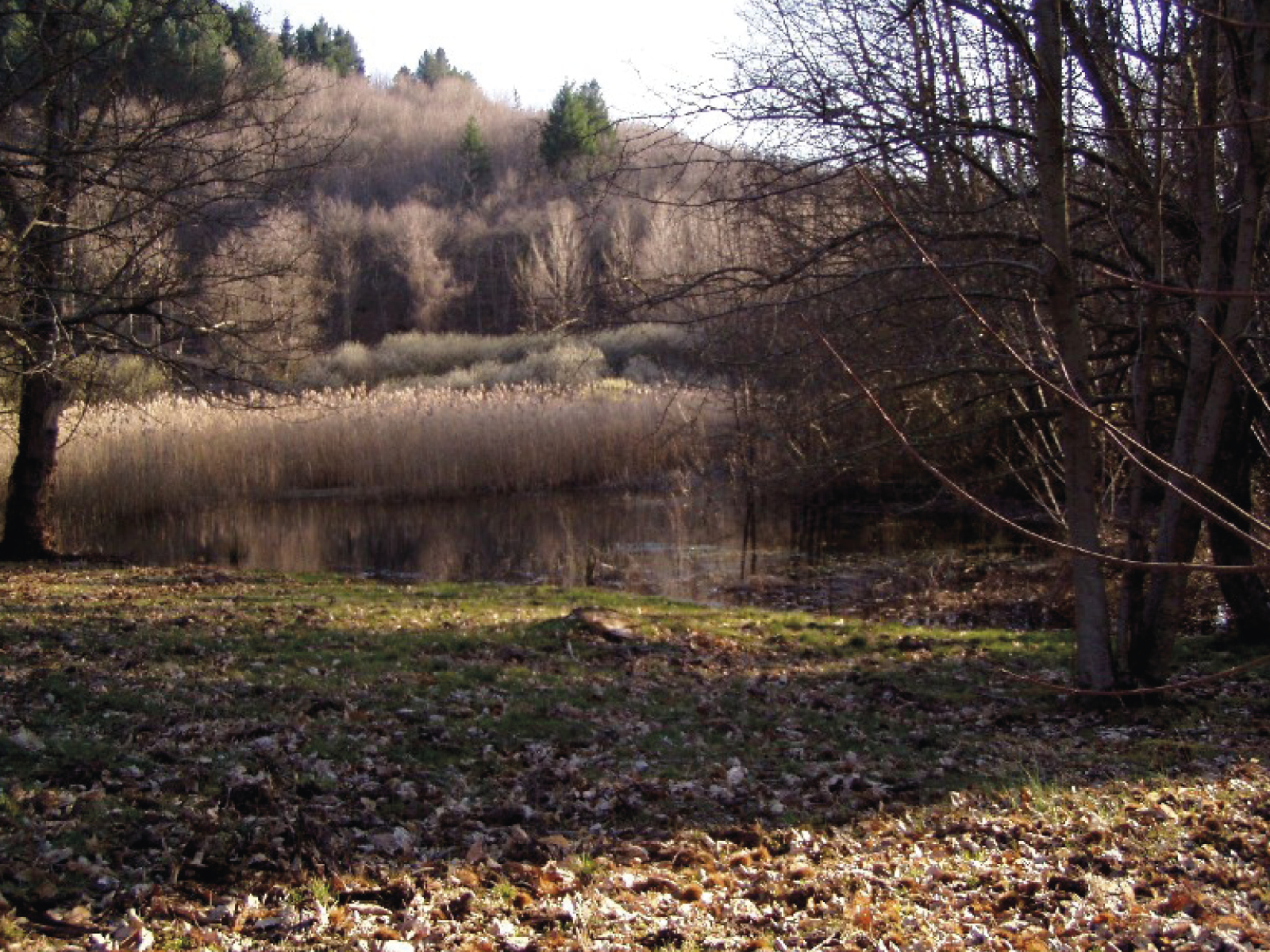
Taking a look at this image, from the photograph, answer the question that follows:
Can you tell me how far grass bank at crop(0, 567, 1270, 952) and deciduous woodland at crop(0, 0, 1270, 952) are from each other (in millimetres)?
29

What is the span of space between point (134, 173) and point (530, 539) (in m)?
9.47

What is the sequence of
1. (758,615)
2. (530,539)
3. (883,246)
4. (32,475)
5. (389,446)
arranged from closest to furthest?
1. (883,246)
2. (758,615)
3. (32,475)
4. (530,539)
5. (389,446)

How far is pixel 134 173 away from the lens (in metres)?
9.77

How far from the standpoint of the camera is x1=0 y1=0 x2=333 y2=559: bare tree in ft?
28.3

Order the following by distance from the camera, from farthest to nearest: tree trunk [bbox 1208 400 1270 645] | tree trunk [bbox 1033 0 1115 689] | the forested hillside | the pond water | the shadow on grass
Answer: the forested hillside
the pond water
tree trunk [bbox 1208 400 1270 645]
tree trunk [bbox 1033 0 1115 689]
the shadow on grass

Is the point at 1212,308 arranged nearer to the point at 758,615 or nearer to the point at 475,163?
the point at 758,615

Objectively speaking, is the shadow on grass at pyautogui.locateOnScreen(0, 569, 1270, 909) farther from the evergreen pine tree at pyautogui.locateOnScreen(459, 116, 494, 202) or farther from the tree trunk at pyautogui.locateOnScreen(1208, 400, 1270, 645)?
the evergreen pine tree at pyautogui.locateOnScreen(459, 116, 494, 202)

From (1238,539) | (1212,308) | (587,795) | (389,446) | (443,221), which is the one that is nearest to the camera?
(587,795)

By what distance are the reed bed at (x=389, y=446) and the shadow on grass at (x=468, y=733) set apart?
31.5 feet

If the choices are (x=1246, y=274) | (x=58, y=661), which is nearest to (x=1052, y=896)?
(x=1246, y=274)

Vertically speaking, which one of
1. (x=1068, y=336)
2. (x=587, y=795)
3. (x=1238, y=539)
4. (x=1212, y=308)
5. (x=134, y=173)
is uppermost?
(x=134, y=173)

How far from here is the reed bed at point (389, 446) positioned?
19141 mm

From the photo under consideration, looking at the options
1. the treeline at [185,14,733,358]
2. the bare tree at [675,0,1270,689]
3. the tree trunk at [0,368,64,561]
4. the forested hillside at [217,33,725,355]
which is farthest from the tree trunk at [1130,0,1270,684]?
the forested hillside at [217,33,725,355]

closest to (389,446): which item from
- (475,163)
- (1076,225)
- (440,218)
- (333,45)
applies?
(1076,225)
